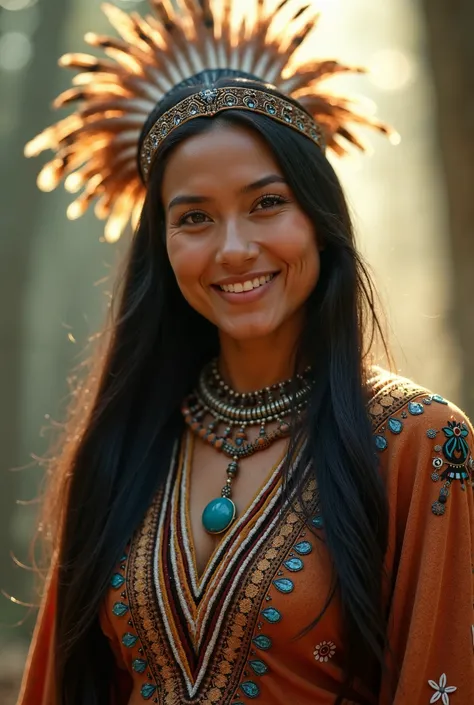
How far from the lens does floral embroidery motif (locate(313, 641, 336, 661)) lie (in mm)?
1673

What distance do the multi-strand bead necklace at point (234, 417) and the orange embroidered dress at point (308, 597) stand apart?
0.25 ft

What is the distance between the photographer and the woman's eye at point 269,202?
6.11 feet

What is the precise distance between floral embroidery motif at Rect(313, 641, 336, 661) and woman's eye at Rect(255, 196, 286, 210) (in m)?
0.90

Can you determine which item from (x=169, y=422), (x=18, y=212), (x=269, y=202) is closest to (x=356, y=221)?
(x=269, y=202)

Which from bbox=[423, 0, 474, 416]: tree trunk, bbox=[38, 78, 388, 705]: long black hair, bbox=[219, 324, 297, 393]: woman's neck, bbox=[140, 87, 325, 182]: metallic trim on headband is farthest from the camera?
bbox=[423, 0, 474, 416]: tree trunk

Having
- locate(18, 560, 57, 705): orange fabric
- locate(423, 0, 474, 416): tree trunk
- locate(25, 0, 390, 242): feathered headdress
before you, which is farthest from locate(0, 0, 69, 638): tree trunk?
locate(18, 560, 57, 705): orange fabric

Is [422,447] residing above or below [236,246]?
below

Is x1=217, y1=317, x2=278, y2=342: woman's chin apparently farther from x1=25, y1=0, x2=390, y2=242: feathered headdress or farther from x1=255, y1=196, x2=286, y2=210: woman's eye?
x1=25, y1=0, x2=390, y2=242: feathered headdress

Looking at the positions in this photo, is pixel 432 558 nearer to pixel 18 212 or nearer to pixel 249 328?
pixel 249 328

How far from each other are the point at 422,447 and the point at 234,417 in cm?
53

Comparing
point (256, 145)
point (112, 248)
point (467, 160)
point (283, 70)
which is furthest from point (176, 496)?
point (112, 248)

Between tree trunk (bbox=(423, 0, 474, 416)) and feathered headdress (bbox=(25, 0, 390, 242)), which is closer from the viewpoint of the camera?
feathered headdress (bbox=(25, 0, 390, 242))

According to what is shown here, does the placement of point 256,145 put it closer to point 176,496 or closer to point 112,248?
point 176,496

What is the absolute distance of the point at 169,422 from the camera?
2.20 m
